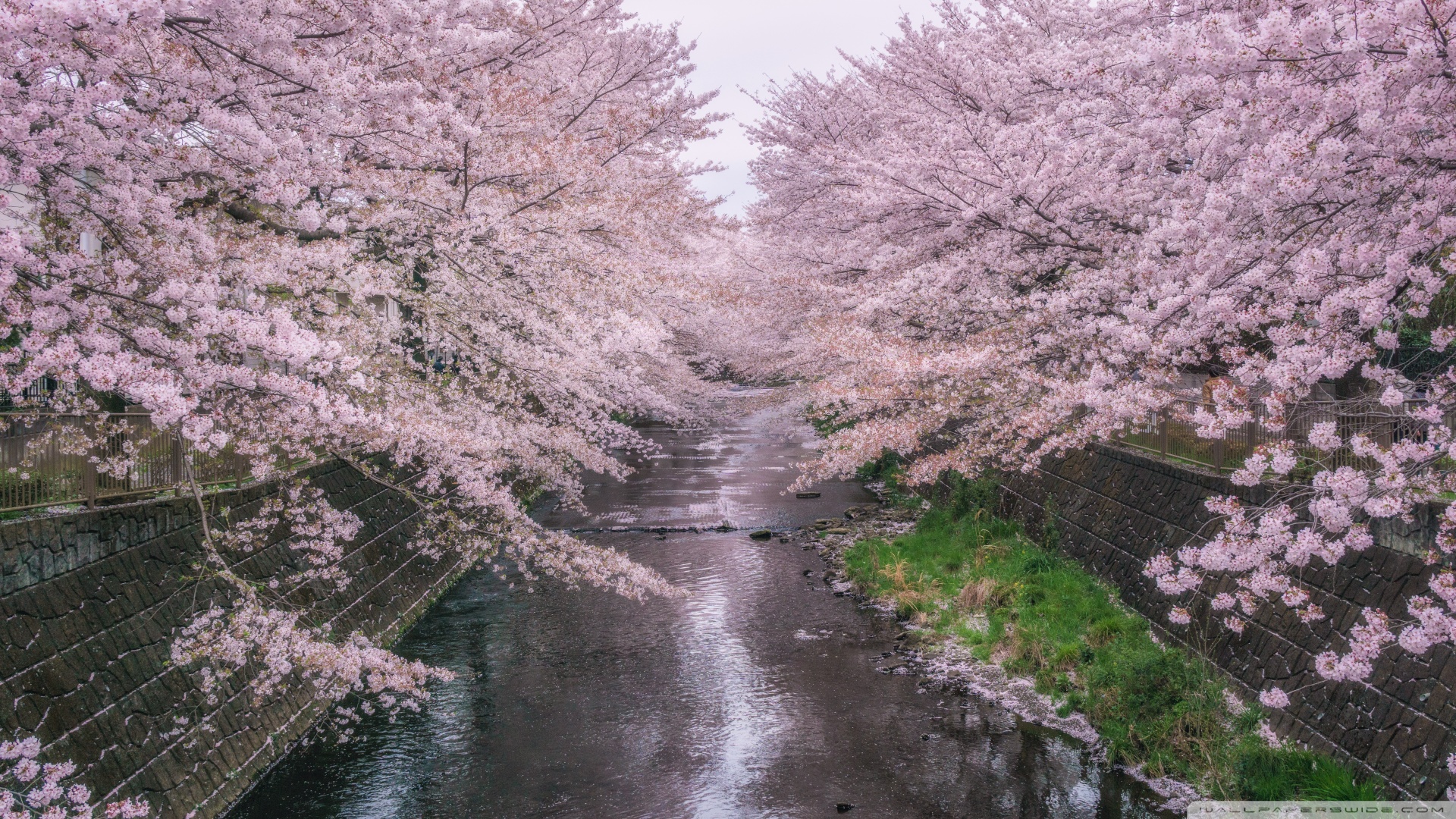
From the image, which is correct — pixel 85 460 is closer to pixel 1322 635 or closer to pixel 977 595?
pixel 1322 635

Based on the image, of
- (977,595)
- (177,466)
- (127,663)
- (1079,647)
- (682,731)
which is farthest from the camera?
(977,595)

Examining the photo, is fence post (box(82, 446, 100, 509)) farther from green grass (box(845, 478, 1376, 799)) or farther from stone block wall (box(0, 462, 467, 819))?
green grass (box(845, 478, 1376, 799))

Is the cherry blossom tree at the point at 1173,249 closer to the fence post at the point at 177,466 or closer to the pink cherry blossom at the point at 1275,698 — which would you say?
the pink cherry blossom at the point at 1275,698

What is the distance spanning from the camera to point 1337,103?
4367mm

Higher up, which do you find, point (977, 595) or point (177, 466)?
point (177, 466)

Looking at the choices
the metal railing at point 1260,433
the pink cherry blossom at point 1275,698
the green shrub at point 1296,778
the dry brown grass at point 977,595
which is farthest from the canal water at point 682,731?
the metal railing at point 1260,433

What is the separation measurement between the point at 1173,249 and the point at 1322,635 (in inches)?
140

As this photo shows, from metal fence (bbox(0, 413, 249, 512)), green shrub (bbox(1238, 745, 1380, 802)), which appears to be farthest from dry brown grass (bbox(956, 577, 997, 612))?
metal fence (bbox(0, 413, 249, 512))

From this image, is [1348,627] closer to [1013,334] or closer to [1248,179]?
[1248,179]

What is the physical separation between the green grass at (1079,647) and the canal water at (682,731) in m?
0.58

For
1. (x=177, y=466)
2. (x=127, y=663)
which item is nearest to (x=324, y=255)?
(x=177, y=466)

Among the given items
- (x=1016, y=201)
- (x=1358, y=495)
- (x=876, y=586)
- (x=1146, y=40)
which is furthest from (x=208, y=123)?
(x=876, y=586)

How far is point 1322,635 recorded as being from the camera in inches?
273

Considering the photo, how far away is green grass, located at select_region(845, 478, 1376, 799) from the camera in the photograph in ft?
23.1
